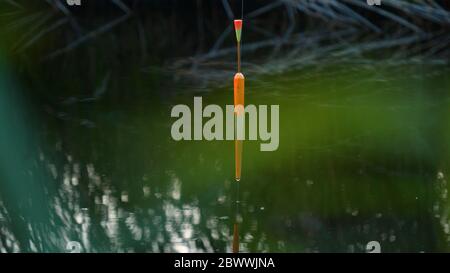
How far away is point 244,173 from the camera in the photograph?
260cm

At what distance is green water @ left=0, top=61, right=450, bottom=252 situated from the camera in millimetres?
2568

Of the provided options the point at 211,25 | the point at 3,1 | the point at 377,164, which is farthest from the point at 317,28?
the point at 3,1

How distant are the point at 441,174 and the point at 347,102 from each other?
46 cm

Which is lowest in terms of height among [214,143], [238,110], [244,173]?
[244,173]

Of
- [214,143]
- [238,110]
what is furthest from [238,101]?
[214,143]

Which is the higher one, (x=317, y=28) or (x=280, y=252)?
(x=317, y=28)

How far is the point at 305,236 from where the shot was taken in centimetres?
258

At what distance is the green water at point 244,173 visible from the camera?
8.43ft

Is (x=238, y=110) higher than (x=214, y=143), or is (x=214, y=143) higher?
(x=238, y=110)

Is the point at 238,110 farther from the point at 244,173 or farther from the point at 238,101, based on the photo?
the point at 244,173

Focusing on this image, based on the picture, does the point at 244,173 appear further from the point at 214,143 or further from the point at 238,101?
the point at 238,101

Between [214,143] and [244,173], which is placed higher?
[214,143]

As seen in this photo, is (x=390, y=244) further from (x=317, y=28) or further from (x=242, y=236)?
(x=317, y=28)

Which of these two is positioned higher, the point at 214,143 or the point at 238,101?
the point at 238,101
